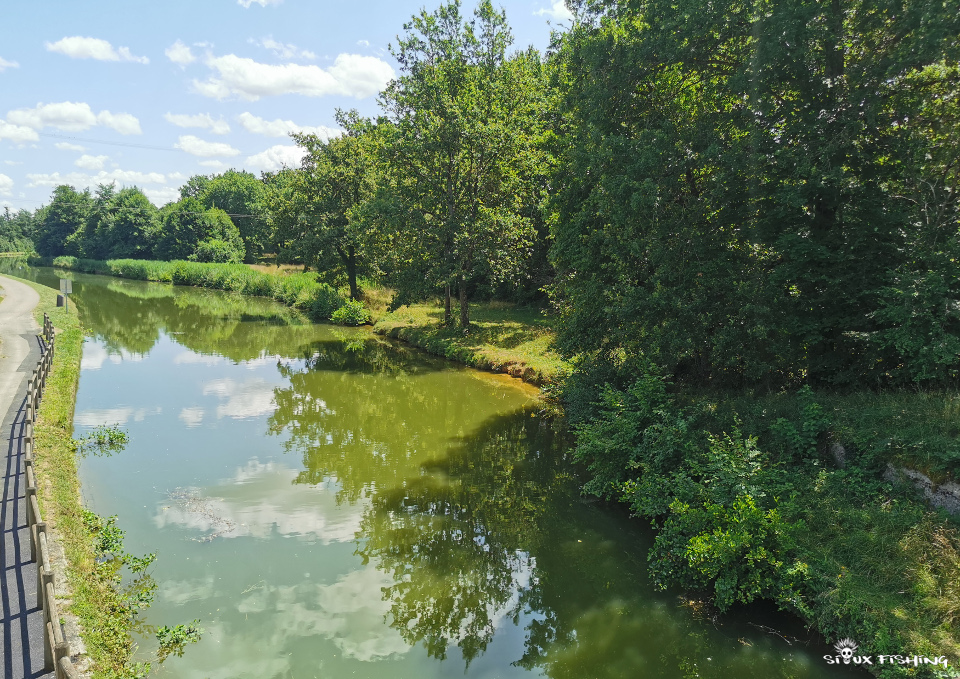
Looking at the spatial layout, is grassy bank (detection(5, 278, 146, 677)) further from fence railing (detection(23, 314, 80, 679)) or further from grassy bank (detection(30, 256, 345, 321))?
grassy bank (detection(30, 256, 345, 321))

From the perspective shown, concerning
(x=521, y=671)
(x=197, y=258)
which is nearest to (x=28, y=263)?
(x=197, y=258)

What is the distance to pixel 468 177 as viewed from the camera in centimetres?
2723

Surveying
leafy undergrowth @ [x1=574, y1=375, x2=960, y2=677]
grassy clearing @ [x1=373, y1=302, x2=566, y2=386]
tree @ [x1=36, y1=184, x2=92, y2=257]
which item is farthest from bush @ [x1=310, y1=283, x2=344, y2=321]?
tree @ [x1=36, y1=184, x2=92, y2=257]

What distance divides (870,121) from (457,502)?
11.2 m

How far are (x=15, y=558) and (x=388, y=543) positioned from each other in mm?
5720

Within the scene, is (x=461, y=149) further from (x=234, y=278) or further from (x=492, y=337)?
(x=234, y=278)

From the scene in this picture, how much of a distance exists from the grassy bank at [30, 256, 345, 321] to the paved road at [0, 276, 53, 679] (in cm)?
2188

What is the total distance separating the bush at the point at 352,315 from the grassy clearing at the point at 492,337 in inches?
44.6

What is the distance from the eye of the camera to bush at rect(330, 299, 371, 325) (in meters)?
36.5

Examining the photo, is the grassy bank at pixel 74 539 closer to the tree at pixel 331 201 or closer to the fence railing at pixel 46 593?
the fence railing at pixel 46 593

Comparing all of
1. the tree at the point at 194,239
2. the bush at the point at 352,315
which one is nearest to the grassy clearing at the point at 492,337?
the bush at the point at 352,315

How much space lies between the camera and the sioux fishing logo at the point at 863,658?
20.6 ft

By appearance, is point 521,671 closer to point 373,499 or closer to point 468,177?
point 373,499

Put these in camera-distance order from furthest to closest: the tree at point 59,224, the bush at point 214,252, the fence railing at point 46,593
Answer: the tree at point 59,224 < the bush at point 214,252 < the fence railing at point 46,593
